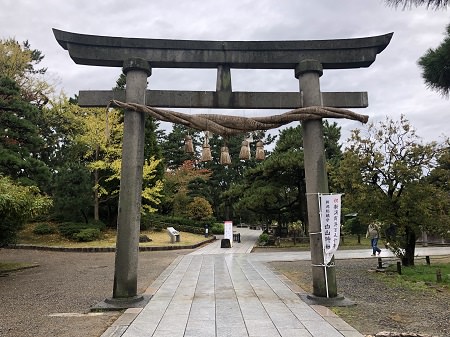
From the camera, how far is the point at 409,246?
11.7 m

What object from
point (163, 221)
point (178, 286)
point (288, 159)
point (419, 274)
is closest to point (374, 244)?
point (419, 274)

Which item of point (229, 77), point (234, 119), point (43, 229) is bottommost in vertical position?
point (43, 229)

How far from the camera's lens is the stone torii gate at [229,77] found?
6754 millimetres

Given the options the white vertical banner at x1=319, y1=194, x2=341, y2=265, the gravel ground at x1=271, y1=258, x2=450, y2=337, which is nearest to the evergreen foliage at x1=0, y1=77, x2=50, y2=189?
the gravel ground at x1=271, y1=258, x2=450, y2=337

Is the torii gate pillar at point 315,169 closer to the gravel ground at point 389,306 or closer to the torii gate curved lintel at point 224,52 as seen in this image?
the torii gate curved lintel at point 224,52

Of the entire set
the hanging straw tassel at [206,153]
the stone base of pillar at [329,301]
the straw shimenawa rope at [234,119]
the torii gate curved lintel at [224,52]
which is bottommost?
the stone base of pillar at [329,301]

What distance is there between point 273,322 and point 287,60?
4999 millimetres

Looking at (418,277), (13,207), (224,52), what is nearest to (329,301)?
(418,277)

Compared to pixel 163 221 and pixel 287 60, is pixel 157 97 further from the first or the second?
pixel 163 221

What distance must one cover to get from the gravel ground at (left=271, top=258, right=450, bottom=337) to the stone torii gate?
880 millimetres

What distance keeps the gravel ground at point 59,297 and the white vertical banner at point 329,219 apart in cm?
396

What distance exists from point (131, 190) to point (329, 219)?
3795 mm

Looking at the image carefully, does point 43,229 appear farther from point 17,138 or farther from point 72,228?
point 17,138

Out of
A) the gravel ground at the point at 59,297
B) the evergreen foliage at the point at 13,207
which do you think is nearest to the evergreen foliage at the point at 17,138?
the evergreen foliage at the point at 13,207
